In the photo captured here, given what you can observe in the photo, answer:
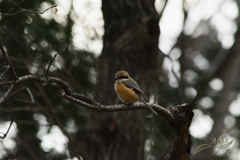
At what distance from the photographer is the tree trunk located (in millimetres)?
6070

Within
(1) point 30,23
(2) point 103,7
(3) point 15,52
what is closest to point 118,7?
(2) point 103,7

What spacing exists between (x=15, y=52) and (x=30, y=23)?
872 mm

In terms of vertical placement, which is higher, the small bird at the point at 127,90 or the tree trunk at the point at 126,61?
the tree trunk at the point at 126,61

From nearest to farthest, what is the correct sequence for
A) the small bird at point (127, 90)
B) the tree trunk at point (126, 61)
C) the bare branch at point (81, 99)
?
the bare branch at point (81, 99)
the small bird at point (127, 90)
the tree trunk at point (126, 61)

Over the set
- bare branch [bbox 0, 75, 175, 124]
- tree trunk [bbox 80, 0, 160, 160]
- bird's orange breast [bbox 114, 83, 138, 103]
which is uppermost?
tree trunk [bbox 80, 0, 160, 160]

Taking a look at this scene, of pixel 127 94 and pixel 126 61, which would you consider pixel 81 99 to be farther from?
pixel 126 61

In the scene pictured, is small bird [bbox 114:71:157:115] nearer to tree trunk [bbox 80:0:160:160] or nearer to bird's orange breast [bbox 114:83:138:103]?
bird's orange breast [bbox 114:83:138:103]

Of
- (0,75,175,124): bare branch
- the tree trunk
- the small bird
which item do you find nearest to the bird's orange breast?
the small bird

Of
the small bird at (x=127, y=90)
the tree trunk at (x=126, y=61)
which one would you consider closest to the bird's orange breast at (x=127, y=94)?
the small bird at (x=127, y=90)

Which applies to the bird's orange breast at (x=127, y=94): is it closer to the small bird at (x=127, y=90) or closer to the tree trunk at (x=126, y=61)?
the small bird at (x=127, y=90)

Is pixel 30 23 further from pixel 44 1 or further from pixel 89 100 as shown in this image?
pixel 89 100

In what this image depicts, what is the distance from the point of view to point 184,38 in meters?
11.8

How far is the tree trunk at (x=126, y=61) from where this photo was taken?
6.07 m

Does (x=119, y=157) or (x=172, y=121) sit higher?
(x=119, y=157)
